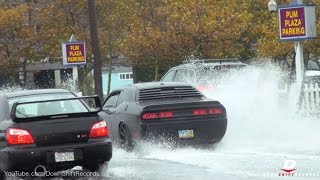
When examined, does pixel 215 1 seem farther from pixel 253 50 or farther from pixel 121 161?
pixel 121 161

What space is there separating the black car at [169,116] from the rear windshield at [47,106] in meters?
1.98

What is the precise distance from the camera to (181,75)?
17750 millimetres

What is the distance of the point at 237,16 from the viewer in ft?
97.7

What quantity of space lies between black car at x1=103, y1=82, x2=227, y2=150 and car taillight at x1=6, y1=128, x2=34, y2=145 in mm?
3167

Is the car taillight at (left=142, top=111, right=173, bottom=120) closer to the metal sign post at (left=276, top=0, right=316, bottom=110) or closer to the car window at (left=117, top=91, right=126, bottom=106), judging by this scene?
the car window at (left=117, top=91, right=126, bottom=106)

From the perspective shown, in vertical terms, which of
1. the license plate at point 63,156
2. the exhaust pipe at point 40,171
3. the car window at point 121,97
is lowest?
the exhaust pipe at point 40,171

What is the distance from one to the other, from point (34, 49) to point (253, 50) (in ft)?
42.5

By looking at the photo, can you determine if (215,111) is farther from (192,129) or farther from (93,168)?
(93,168)

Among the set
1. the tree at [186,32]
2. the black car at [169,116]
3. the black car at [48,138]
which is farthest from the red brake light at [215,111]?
the tree at [186,32]

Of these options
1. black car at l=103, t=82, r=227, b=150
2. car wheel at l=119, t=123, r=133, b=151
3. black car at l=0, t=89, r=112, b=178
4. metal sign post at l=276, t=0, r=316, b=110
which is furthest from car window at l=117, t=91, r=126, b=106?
metal sign post at l=276, t=0, r=316, b=110

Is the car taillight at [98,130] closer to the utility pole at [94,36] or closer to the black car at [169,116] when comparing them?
the black car at [169,116]

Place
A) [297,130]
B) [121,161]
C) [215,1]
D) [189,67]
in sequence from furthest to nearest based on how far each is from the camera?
[215,1], [189,67], [297,130], [121,161]

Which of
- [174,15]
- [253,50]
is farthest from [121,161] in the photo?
[253,50]

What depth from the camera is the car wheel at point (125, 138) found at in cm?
1253
